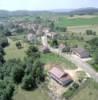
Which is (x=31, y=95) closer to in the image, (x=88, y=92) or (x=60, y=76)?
(x=60, y=76)

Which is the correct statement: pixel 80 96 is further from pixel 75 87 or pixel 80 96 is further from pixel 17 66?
pixel 17 66

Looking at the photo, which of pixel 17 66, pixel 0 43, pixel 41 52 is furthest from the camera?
pixel 0 43

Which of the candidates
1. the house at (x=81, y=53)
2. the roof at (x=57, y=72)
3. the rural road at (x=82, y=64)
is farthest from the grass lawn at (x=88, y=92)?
the house at (x=81, y=53)

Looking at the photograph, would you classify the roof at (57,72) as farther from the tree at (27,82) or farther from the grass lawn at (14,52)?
the grass lawn at (14,52)

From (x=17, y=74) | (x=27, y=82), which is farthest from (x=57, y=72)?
(x=17, y=74)

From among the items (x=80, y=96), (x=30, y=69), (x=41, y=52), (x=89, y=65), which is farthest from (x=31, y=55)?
(x=80, y=96)
